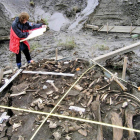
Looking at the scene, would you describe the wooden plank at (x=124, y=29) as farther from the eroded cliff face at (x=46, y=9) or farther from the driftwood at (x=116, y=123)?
the driftwood at (x=116, y=123)

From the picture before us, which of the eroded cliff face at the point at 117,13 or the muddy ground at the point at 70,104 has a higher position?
the eroded cliff face at the point at 117,13

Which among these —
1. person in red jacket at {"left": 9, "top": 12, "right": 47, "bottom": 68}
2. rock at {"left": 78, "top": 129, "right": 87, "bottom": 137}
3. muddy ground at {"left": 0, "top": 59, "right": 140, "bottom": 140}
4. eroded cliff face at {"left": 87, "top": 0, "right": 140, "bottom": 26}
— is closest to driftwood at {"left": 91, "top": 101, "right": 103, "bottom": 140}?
muddy ground at {"left": 0, "top": 59, "right": 140, "bottom": 140}

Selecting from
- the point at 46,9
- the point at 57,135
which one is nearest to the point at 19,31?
the point at 57,135

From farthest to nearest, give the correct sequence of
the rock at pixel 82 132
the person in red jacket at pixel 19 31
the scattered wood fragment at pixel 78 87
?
the person in red jacket at pixel 19 31 → the scattered wood fragment at pixel 78 87 → the rock at pixel 82 132

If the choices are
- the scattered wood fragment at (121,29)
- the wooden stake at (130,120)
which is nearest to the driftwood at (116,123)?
the wooden stake at (130,120)

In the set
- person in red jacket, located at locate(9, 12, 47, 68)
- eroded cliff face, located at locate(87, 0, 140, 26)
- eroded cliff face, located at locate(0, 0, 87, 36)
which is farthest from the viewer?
eroded cliff face, located at locate(0, 0, 87, 36)

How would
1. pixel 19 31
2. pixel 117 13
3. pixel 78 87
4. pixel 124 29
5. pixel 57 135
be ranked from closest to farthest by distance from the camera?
1. pixel 57 135
2. pixel 78 87
3. pixel 19 31
4. pixel 124 29
5. pixel 117 13

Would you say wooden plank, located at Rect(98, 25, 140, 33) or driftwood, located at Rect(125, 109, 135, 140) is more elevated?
wooden plank, located at Rect(98, 25, 140, 33)

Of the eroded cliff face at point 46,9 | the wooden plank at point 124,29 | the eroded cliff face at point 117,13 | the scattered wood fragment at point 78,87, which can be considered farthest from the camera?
the eroded cliff face at point 46,9

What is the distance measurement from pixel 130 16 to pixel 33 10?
7404mm

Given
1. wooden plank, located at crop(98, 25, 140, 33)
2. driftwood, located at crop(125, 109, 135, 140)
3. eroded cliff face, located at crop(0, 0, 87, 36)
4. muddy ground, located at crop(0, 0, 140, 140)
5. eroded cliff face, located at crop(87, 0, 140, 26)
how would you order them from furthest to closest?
eroded cliff face, located at crop(0, 0, 87, 36), eroded cliff face, located at crop(87, 0, 140, 26), wooden plank, located at crop(98, 25, 140, 33), muddy ground, located at crop(0, 0, 140, 140), driftwood, located at crop(125, 109, 135, 140)

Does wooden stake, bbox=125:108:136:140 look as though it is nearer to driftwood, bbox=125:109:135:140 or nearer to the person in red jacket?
driftwood, bbox=125:109:135:140

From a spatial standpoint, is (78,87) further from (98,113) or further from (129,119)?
(129,119)

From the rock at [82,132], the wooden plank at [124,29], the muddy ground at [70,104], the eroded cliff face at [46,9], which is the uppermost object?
the eroded cliff face at [46,9]
